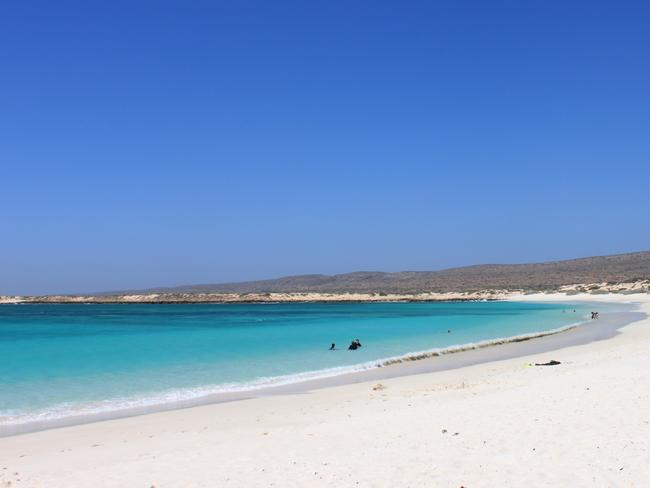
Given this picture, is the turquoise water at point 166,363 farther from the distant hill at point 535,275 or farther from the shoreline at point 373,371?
the distant hill at point 535,275

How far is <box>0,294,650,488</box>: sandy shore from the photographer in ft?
22.3

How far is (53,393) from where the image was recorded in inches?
576

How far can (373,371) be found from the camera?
18266 millimetres

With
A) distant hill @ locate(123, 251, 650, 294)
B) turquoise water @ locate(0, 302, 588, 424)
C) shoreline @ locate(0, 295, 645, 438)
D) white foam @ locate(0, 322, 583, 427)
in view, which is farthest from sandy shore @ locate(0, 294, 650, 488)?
distant hill @ locate(123, 251, 650, 294)

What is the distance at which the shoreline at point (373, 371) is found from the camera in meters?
11.8

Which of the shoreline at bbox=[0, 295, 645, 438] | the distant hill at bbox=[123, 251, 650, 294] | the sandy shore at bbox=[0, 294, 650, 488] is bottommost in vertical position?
the shoreline at bbox=[0, 295, 645, 438]

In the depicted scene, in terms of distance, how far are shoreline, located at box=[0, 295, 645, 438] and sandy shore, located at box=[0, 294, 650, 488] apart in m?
0.81

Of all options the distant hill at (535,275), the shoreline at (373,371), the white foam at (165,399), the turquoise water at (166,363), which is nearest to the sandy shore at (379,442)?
the shoreline at (373,371)

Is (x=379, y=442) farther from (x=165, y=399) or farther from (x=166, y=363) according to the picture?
(x=166, y=363)

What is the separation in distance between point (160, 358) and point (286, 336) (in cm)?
1086

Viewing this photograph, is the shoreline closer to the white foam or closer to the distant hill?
the white foam

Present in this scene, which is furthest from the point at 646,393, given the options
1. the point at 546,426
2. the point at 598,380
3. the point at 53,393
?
the point at 53,393

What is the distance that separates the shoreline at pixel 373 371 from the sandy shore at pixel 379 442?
811 millimetres

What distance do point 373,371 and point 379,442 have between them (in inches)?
397
